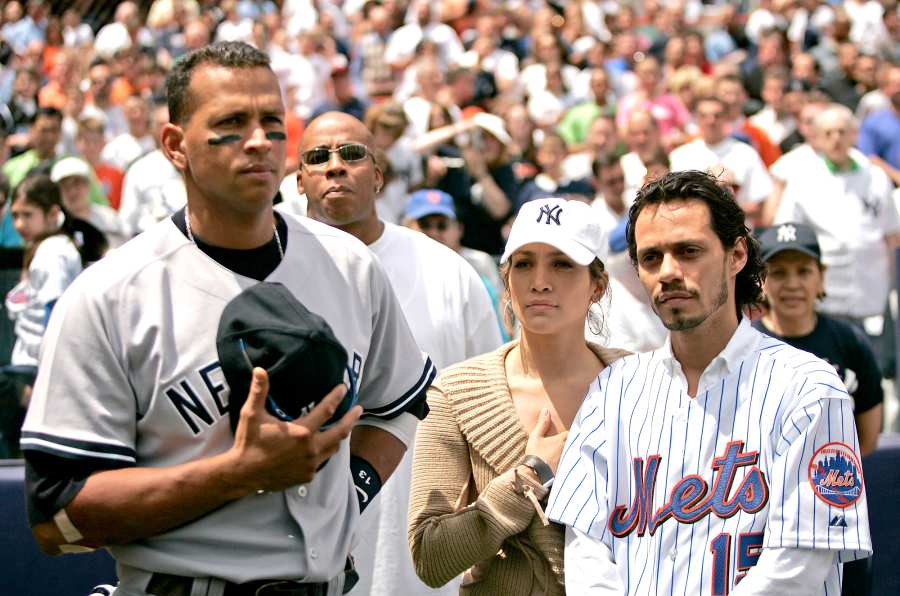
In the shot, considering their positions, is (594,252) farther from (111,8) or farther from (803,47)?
(111,8)

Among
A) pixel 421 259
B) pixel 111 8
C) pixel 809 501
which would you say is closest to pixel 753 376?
pixel 809 501

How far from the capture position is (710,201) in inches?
141

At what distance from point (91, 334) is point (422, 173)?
8429mm

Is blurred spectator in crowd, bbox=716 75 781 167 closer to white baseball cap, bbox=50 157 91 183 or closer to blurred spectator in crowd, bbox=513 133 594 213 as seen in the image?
blurred spectator in crowd, bbox=513 133 594 213

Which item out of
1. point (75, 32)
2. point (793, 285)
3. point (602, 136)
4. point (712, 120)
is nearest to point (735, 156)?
point (712, 120)

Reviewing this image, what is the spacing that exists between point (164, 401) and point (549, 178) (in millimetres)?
8999

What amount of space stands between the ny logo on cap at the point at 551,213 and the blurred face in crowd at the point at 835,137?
663cm

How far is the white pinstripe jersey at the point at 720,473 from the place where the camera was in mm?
3217

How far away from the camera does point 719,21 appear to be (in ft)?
60.8

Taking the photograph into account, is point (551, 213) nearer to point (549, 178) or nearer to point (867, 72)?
point (549, 178)

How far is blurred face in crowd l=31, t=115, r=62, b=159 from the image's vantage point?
11727mm

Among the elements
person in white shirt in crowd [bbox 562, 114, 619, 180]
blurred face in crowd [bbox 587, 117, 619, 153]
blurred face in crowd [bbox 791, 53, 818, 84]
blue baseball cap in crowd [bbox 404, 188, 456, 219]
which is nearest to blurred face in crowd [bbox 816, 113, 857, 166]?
person in white shirt in crowd [bbox 562, 114, 619, 180]

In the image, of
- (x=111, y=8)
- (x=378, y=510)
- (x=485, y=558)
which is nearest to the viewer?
(x=485, y=558)

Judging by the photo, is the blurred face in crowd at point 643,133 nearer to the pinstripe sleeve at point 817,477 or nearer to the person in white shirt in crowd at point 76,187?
the person in white shirt in crowd at point 76,187
